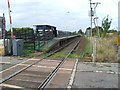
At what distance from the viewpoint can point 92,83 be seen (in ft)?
19.7

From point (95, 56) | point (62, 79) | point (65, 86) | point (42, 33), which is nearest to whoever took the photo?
point (65, 86)

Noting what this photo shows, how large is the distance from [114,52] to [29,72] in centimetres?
660

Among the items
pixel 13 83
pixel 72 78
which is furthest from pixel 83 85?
pixel 13 83

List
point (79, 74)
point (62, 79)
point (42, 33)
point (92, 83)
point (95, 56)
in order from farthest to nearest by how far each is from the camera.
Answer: point (42, 33), point (95, 56), point (79, 74), point (62, 79), point (92, 83)

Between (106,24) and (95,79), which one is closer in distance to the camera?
(95,79)

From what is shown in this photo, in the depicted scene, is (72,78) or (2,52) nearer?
(72,78)

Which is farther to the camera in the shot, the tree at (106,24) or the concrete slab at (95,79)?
the tree at (106,24)

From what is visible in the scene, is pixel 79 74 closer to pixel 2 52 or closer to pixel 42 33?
pixel 2 52

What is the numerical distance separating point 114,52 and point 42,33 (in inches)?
339

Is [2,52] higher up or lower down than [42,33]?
lower down

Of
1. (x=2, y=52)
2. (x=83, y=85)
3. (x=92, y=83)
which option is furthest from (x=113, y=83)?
(x=2, y=52)

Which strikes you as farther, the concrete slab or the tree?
the tree

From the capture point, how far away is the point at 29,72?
746cm

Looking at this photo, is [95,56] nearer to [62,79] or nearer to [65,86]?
[62,79]
